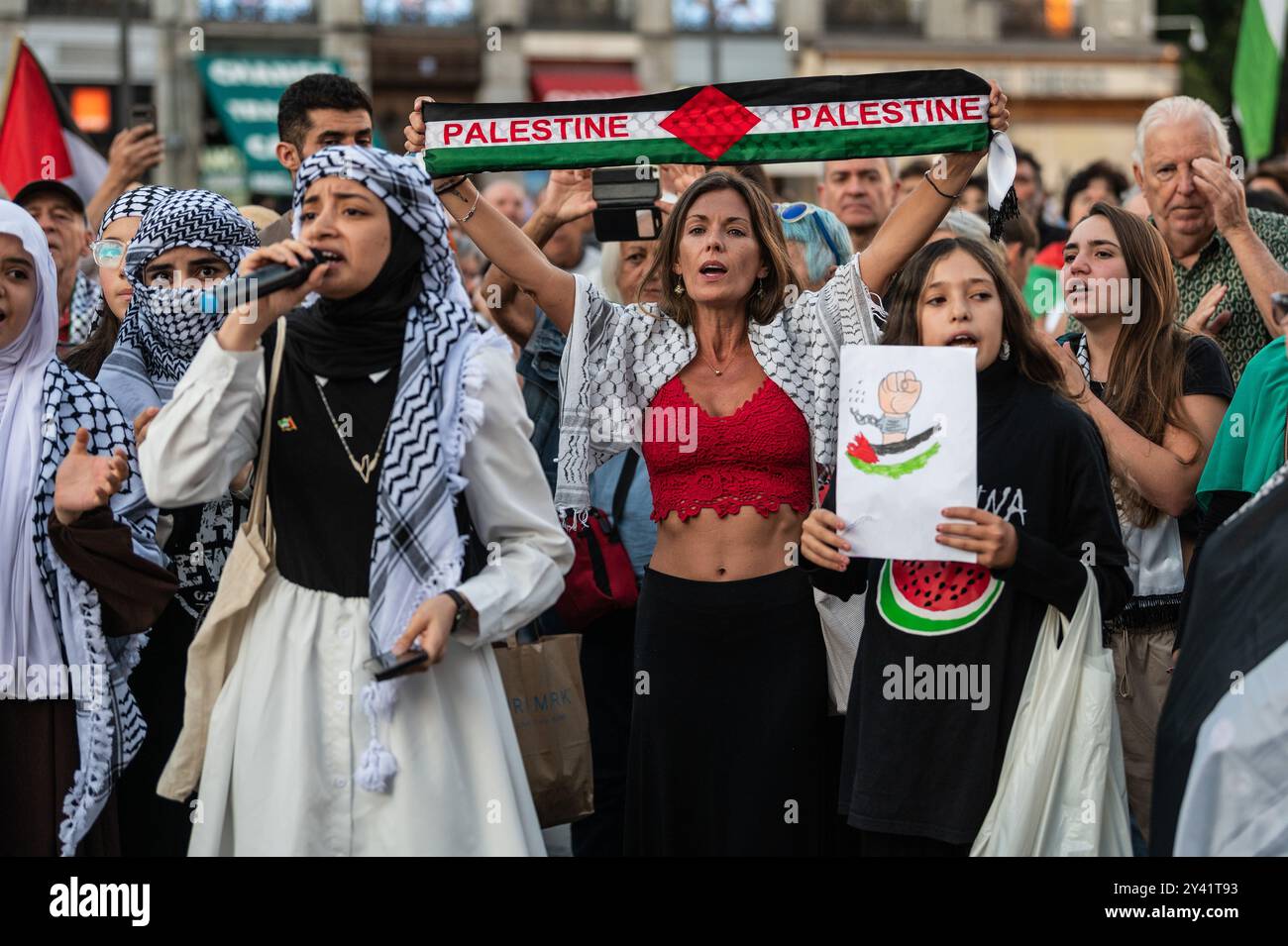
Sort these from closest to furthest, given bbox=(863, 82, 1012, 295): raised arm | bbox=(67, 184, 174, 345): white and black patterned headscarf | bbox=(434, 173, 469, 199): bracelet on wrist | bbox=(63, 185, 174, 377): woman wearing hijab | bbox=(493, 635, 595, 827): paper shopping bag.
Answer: bbox=(863, 82, 1012, 295): raised arm < bbox=(493, 635, 595, 827): paper shopping bag < bbox=(434, 173, 469, 199): bracelet on wrist < bbox=(63, 185, 174, 377): woman wearing hijab < bbox=(67, 184, 174, 345): white and black patterned headscarf

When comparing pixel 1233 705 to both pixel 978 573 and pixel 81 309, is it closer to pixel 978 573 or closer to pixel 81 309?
pixel 978 573

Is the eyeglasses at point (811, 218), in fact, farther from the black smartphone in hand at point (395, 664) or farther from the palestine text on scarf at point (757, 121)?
the black smartphone in hand at point (395, 664)

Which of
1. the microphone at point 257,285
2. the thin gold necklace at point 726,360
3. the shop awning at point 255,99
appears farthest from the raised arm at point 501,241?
the shop awning at point 255,99

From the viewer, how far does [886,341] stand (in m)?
4.64

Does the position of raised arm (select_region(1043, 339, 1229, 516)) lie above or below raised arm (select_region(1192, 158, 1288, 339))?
below

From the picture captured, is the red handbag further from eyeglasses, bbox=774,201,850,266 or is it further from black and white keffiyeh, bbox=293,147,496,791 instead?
black and white keffiyeh, bbox=293,147,496,791

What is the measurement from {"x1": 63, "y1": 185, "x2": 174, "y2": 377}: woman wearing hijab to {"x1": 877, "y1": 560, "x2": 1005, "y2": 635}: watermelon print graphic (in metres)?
2.56

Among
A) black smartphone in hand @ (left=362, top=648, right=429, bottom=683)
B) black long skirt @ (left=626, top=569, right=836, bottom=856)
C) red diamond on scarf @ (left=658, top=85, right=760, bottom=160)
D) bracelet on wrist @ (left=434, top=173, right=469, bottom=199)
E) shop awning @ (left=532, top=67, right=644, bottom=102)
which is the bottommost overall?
black long skirt @ (left=626, top=569, right=836, bottom=856)

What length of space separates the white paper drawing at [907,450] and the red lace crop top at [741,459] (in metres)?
0.56

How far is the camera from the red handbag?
5.97 m

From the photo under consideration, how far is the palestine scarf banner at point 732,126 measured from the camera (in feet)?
15.8

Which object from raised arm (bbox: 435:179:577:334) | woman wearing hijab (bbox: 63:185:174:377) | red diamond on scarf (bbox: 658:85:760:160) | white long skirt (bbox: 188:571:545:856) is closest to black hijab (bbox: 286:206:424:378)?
white long skirt (bbox: 188:571:545:856)

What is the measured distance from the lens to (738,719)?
16.0 feet
